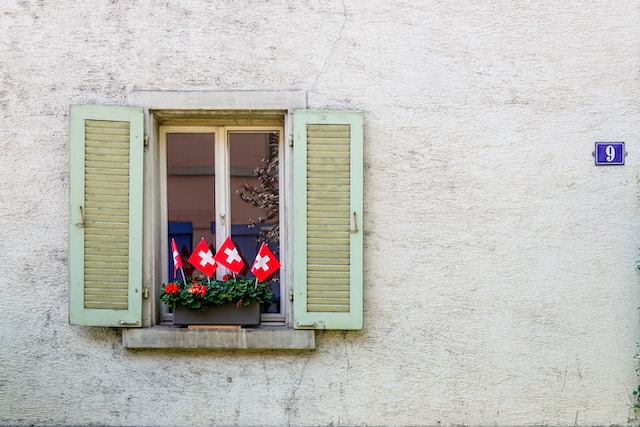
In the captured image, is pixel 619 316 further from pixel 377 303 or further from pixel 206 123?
pixel 206 123

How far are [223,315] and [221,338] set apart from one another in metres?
0.16

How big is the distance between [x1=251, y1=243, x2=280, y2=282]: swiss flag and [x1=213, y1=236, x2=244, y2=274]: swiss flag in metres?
0.12

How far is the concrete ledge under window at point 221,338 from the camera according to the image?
5781 mm

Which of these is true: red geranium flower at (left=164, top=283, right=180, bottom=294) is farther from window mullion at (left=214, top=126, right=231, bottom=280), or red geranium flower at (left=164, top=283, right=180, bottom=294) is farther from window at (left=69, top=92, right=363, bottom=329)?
window mullion at (left=214, top=126, right=231, bottom=280)

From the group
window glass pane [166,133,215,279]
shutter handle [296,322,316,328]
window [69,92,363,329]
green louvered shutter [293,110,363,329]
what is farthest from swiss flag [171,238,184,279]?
shutter handle [296,322,316,328]

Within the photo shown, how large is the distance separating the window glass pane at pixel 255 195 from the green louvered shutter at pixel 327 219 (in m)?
0.41

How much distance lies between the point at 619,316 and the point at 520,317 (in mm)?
715

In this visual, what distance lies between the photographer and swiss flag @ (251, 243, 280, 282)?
5.91 meters

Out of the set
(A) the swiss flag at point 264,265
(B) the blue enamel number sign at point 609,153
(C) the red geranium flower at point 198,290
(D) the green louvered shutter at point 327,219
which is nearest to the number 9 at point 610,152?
(B) the blue enamel number sign at point 609,153

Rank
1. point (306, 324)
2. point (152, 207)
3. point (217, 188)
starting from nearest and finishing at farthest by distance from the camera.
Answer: point (306, 324)
point (152, 207)
point (217, 188)

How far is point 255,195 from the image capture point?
613 cm

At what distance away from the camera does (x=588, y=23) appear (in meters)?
5.84

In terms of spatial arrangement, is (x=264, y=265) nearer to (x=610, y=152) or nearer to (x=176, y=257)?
(x=176, y=257)

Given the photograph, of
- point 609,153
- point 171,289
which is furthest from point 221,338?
point 609,153
